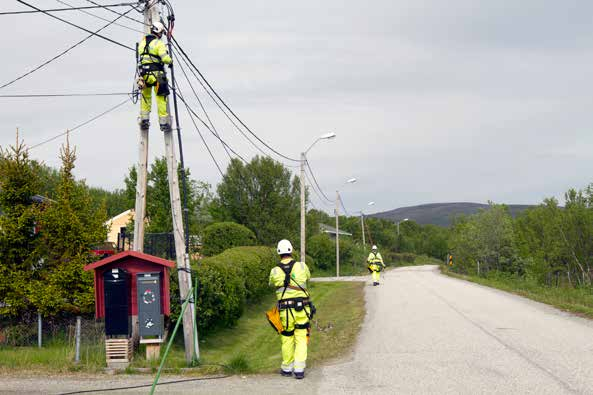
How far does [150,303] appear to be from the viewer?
11203 mm

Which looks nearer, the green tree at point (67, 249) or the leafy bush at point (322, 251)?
the green tree at point (67, 249)

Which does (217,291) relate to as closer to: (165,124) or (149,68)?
(165,124)

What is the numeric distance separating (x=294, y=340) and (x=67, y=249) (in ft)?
24.5

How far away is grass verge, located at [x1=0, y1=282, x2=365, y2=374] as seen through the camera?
401 inches

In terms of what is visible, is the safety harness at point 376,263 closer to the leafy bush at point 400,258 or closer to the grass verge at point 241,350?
the grass verge at point 241,350

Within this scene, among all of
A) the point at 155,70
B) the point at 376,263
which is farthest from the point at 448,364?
the point at 376,263

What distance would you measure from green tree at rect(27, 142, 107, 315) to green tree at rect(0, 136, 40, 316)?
247mm

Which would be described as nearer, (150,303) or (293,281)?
(293,281)

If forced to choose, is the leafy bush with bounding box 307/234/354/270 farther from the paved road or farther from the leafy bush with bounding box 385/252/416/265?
the paved road

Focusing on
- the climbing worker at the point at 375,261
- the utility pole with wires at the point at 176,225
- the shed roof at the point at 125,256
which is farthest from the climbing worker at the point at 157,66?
the climbing worker at the point at 375,261

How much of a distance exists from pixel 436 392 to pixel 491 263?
194 feet

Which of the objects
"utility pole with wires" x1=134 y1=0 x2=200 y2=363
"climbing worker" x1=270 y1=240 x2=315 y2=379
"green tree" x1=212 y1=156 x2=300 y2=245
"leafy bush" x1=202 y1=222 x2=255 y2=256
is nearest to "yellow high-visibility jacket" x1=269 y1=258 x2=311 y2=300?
"climbing worker" x1=270 y1=240 x2=315 y2=379

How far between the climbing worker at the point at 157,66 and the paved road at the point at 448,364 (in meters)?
4.56

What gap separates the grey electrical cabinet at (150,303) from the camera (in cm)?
1112
